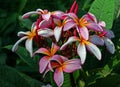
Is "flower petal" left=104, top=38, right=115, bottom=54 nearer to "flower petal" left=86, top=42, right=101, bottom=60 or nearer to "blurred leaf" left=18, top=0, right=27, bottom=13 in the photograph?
"flower petal" left=86, top=42, right=101, bottom=60

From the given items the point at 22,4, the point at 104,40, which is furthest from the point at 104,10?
the point at 22,4

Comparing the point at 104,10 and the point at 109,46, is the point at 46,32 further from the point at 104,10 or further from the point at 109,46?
the point at 104,10

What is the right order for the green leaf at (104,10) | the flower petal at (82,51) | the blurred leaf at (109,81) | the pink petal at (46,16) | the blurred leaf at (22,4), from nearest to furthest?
1. the flower petal at (82,51)
2. the pink petal at (46,16)
3. the blurred leaf at (109,81)
4. the green leaf at (104,10)
5. the blurred leaf at (22,4)

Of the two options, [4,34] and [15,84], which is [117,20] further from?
[4,34]

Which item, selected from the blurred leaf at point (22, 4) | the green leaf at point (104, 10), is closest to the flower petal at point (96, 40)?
the green leaf at point (104, 10)

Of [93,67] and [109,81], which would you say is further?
[93,67]

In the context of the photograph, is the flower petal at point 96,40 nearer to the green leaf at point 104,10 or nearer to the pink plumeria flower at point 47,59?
the pink plumeria flower at point 47,59

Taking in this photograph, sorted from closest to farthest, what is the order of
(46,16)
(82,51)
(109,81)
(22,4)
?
(82,51) < (46,16) < (109,81) < (22,4)

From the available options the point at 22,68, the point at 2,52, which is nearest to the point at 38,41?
the point at 22,68
